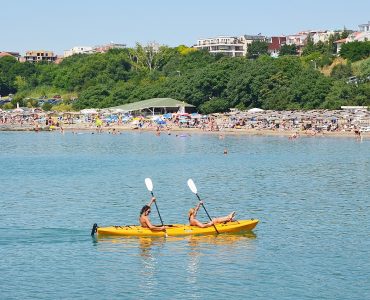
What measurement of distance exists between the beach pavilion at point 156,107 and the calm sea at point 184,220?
32.8m

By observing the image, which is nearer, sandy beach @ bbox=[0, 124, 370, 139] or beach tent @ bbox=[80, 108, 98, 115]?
sandy beach @ bbox=[0, 124, 370, 139]

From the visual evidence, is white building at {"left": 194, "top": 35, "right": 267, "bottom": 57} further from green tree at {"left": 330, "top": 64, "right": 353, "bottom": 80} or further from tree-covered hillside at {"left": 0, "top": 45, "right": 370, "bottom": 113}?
green tree at {"left": 330, "top": 64, "right": 353, "bottom": 80}

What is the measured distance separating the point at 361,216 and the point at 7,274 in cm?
1746

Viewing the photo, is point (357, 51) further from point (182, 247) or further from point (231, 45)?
point (182, 247)

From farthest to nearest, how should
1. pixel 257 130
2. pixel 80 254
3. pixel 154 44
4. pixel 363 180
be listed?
pixel 154 44 < pixel 257 130 < pixel 363 180 < pixel 80 254

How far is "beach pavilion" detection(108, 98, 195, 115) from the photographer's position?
106 meters

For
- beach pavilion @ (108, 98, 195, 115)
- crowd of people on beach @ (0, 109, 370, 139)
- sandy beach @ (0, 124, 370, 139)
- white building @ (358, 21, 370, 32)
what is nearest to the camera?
sandy beach @ (0, 124, 370, 139)

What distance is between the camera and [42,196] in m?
46.2

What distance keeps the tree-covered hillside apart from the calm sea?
78.9ft

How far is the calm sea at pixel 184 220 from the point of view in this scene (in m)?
26.3

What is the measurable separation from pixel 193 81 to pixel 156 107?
18.5ft

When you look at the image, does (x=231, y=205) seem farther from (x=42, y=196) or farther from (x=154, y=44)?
(x=154, y=44)

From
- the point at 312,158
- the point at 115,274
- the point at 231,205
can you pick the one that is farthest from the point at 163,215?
the point at 312,158

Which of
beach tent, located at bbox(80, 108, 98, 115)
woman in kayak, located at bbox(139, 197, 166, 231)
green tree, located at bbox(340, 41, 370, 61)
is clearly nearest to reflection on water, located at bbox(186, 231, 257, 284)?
woman in kayak, located at bbox(139, 197, 166, 231)
